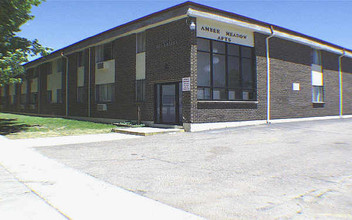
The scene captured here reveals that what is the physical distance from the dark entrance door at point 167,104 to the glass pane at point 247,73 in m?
4.35

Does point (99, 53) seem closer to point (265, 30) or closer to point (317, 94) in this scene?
point (265, 30)

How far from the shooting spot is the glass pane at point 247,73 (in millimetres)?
16141

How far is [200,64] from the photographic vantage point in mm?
16812

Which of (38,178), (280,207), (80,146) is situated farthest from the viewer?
(80,146)

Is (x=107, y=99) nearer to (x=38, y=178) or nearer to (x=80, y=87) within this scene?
(x=80, y=87)

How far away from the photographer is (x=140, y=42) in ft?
53.6

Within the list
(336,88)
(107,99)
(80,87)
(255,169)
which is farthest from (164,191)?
(336,88)

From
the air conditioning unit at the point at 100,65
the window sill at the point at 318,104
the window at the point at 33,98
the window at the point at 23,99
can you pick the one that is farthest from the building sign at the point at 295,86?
the window at the point at 23,99

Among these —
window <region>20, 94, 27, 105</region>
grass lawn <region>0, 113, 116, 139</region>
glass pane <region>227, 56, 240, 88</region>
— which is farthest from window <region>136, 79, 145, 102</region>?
window <region>20, 94, 27, 105</region>

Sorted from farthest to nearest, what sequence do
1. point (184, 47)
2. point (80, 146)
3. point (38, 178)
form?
1. point (184, 47)
2. point (80, 146)
3. point (38, 178)

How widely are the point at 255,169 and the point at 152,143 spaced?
4.56m

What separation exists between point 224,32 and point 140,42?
200 inches

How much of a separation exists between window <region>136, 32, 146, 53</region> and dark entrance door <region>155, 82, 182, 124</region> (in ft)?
9.01

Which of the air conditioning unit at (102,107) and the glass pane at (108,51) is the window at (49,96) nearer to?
the air conditioning unit at (102,107)
